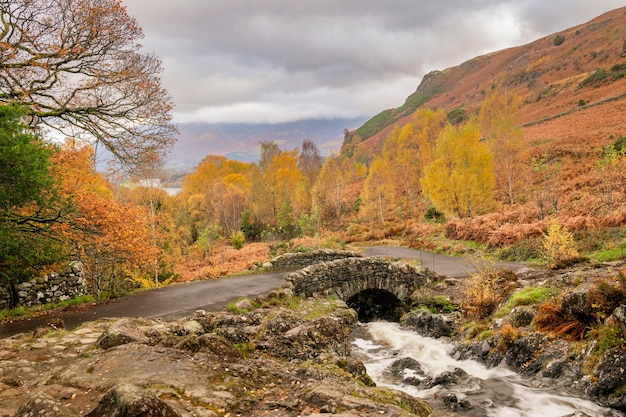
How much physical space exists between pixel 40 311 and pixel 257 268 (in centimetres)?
1058

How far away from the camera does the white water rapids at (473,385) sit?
746 centimetres

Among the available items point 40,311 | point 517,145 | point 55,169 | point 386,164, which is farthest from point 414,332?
point 386,164

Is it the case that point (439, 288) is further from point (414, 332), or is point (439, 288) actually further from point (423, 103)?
point (423, 103)

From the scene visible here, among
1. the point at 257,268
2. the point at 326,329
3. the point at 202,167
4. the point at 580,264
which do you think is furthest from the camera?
the point at 202,167

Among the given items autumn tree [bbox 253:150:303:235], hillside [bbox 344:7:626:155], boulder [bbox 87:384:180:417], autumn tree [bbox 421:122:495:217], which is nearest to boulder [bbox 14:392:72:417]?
boulder [bbox 87:384:180:417]

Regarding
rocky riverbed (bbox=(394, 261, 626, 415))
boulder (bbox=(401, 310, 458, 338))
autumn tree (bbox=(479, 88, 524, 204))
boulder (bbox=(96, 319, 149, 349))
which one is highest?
autumn tree (bbox=(479, 88, 524, 204))

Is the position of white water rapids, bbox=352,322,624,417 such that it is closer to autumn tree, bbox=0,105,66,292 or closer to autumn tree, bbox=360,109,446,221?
autumn tree, bbox=0,105,66,292

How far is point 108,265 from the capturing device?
1709 centimetres

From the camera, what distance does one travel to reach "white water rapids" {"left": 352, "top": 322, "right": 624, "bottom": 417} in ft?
24.5

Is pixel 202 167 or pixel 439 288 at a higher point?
pixel 202 167

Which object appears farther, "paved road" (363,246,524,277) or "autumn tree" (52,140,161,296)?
"paved road" (363,246,524,277)

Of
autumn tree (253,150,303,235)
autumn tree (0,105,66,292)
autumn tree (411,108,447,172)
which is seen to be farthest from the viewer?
autumn tree (411,108,447,172)

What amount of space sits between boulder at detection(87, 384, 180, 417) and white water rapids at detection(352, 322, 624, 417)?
20.5 feet

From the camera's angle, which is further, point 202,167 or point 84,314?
point 202,167
